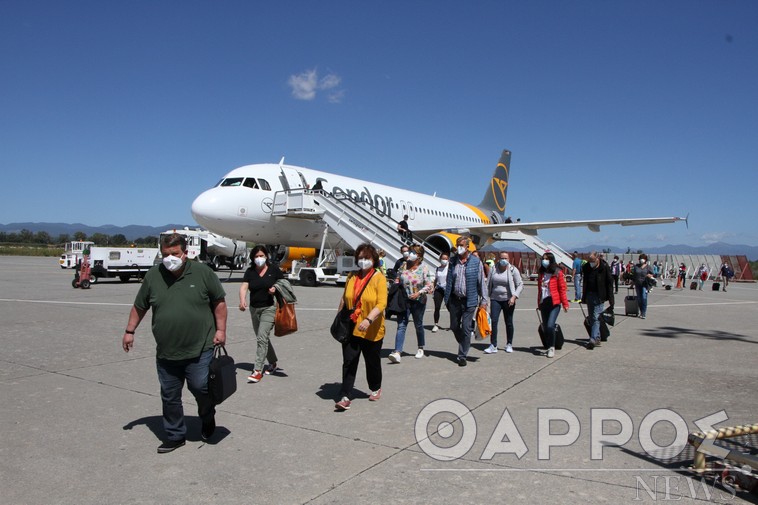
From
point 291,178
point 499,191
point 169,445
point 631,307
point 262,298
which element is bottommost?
point 169,445

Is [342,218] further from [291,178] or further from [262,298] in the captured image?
[262,298]

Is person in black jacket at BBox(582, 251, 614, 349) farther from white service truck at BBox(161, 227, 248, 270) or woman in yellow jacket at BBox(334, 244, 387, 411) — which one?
white service truck at BBox(161, 227, 248, 270)

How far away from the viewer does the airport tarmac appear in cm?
362

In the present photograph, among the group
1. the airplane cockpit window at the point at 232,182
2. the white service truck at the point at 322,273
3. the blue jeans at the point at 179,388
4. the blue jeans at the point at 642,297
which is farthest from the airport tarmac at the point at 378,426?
the white service truck at the point at 322,273

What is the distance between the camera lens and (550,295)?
8531mm

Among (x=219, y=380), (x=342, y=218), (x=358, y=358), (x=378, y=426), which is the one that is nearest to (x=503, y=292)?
(x=358, y=358)

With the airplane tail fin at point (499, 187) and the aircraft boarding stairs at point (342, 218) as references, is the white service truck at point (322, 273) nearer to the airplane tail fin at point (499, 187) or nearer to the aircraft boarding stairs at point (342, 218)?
the aircraft boarding stairs at point (342, 218)

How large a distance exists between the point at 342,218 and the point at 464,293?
12.1 meters

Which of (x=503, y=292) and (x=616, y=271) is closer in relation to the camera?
(x=503, y=292)

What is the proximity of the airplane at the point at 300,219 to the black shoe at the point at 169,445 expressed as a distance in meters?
14.7

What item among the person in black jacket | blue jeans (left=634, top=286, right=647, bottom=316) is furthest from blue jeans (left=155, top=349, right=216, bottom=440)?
blue jeans (left=634, top=286, right=647, bottom=316)

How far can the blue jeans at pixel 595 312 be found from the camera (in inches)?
364

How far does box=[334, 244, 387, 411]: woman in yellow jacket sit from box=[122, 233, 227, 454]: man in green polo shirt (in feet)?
4.78

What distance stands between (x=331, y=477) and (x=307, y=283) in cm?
1697
